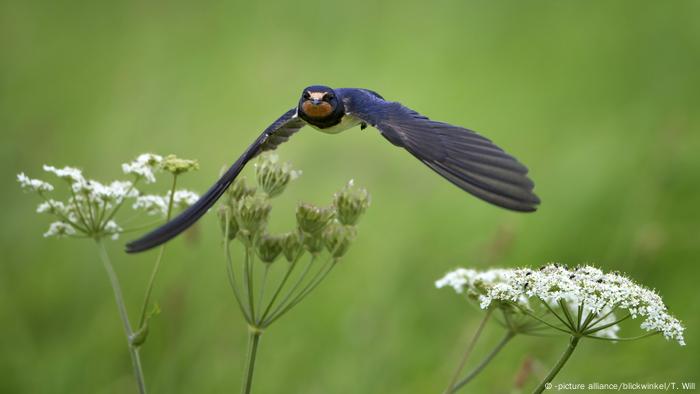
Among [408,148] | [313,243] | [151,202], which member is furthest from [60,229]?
[408,148]

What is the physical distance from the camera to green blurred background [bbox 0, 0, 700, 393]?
4383mm

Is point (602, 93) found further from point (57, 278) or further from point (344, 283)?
point (57, 278)

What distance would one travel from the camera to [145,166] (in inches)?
117

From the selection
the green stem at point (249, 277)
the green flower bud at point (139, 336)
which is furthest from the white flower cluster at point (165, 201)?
the green flower bud at point (139, 336)

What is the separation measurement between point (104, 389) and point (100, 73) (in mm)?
5543

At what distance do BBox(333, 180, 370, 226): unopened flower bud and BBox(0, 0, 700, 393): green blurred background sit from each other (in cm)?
102

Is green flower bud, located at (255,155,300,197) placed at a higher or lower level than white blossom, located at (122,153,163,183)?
higher

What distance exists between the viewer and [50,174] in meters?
6.31

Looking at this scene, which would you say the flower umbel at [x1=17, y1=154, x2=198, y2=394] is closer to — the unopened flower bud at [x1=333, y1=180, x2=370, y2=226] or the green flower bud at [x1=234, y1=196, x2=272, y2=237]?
the green flower bud at [x1=234, y1=196, x2=272, y2=237]

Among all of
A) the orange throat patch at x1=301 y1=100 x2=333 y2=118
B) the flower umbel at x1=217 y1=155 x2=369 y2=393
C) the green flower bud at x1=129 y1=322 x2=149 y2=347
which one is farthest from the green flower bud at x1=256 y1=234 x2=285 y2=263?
the orange throat patch at x1=301 y1=100 x2=333 y2=118

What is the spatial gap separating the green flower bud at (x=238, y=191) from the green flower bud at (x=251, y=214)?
123 millimetres

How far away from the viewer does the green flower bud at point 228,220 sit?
8.94ft

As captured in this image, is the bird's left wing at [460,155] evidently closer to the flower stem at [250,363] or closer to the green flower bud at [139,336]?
the flower stem at [250,363]

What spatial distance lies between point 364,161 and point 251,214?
4.33 meters
